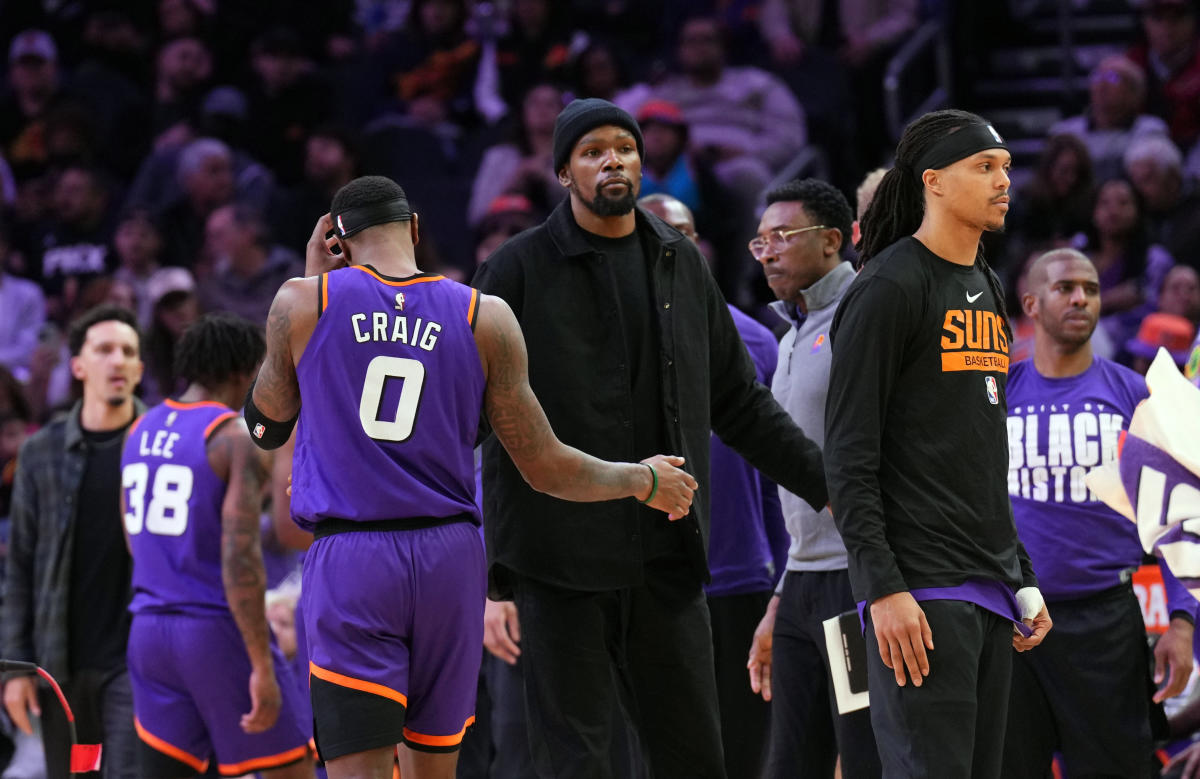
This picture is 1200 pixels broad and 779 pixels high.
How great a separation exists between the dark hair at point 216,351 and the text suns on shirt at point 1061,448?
298 centimetres

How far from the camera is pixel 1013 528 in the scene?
443 centimetres

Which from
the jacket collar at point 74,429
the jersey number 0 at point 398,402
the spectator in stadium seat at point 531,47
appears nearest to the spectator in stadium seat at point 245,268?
the spectator in stadium seat at point 531,47

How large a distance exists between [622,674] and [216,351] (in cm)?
242

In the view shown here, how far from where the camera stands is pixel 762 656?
5742mm

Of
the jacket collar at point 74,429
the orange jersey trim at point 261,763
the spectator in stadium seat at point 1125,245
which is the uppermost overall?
the spectator in stadium seat at point 1125,245

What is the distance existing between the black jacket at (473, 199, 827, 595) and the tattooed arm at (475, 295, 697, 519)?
26 centimetres

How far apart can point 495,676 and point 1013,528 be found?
293 cm

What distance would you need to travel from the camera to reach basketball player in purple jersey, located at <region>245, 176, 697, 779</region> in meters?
4.39

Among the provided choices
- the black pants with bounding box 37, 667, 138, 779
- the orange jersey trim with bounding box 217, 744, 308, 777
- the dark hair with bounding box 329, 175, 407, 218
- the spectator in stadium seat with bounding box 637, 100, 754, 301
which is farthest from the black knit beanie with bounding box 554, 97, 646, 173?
the spectator in stadium seat with bounding box 637, 100, 754, 301

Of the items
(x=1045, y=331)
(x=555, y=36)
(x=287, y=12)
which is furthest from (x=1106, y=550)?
(x=287, y=12)

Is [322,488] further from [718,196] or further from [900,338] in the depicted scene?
[718,196]

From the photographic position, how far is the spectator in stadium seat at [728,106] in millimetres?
11578

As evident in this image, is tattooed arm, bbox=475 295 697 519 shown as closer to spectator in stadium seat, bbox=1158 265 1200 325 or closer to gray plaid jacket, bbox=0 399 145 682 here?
gray plaid jacket, bbox=0 399 145 682

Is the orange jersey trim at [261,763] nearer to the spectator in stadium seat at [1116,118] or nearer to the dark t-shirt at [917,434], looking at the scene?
the dark t-shirt at [917,434]
